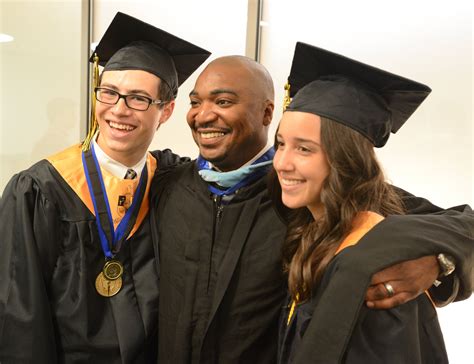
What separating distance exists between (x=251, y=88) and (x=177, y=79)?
1.31 ft

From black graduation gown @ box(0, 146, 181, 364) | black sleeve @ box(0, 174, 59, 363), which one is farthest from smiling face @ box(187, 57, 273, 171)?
black sleeve @ box(0, 174, 59, 363)

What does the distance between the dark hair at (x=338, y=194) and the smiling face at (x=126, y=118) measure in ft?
2.59

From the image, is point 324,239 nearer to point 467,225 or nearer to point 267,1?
point 467,225

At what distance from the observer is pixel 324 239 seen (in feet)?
4.58

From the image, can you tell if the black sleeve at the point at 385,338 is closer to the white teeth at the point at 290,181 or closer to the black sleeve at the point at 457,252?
the black sleeve at the point at 457,252

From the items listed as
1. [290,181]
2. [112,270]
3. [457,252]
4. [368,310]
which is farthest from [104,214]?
[457,252]

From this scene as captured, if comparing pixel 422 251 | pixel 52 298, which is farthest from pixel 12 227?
pixel 422 251

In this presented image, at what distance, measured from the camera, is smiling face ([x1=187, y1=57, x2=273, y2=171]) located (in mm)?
1825

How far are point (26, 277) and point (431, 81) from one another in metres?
2.12

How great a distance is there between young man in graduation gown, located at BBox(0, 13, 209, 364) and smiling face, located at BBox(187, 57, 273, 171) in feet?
0.75

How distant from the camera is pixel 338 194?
4.53 ft

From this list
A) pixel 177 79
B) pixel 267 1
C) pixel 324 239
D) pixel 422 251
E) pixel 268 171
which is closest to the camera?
pixel 422 251

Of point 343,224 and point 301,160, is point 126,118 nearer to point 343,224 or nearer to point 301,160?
point 301,160

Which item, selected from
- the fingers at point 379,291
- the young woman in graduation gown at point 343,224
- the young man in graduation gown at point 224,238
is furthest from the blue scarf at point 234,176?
the fingers at point 379,291
